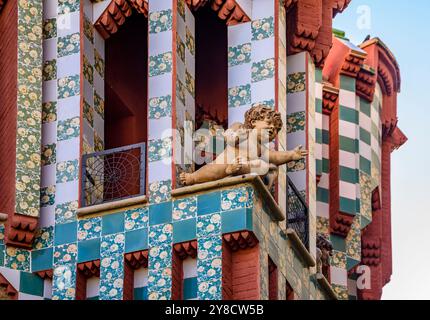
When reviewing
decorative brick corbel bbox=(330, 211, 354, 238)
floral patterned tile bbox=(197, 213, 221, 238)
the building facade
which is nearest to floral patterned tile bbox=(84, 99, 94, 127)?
the building facade

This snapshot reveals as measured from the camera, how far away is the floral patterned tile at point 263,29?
3547 cm

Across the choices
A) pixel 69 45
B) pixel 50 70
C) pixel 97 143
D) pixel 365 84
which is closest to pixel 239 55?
pixel 97 143

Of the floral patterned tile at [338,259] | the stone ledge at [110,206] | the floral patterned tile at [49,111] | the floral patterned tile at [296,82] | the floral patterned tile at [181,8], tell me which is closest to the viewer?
the stone ledge at [110,206]

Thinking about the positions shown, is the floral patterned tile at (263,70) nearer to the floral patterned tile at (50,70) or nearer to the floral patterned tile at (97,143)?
the floral patterned tile at (97,143)

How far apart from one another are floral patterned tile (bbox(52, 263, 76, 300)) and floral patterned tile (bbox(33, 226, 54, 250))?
370 millimetres

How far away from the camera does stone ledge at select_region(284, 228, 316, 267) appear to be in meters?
35.0

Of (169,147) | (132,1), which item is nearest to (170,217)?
(169,147)

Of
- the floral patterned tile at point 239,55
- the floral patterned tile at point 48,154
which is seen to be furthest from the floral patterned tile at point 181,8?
the floral patterned tile at point 48,154

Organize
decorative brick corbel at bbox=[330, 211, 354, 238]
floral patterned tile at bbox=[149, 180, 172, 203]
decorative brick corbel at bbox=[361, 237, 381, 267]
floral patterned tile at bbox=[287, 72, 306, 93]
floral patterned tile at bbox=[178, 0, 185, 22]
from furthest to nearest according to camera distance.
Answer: decorative brick corbel at bbox=[361, 237, 381, 267], decorative brick corbel at bbox=[330, 211, 354, 238], floral patterned tile at bbox=[287, 72, 306, 93], floral patterned tile at bbox=[178, 0, 185, 22], floral patterned tile at bbox=[149, 180, 172, 203]

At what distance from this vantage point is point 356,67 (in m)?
40.9

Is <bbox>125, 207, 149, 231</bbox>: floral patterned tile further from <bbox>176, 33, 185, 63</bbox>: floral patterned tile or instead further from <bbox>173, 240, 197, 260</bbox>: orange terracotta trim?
<bbox>176, 33, 185, 63</bbox>: floral patterned tile

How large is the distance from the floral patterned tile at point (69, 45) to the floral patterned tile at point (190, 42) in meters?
1.32
